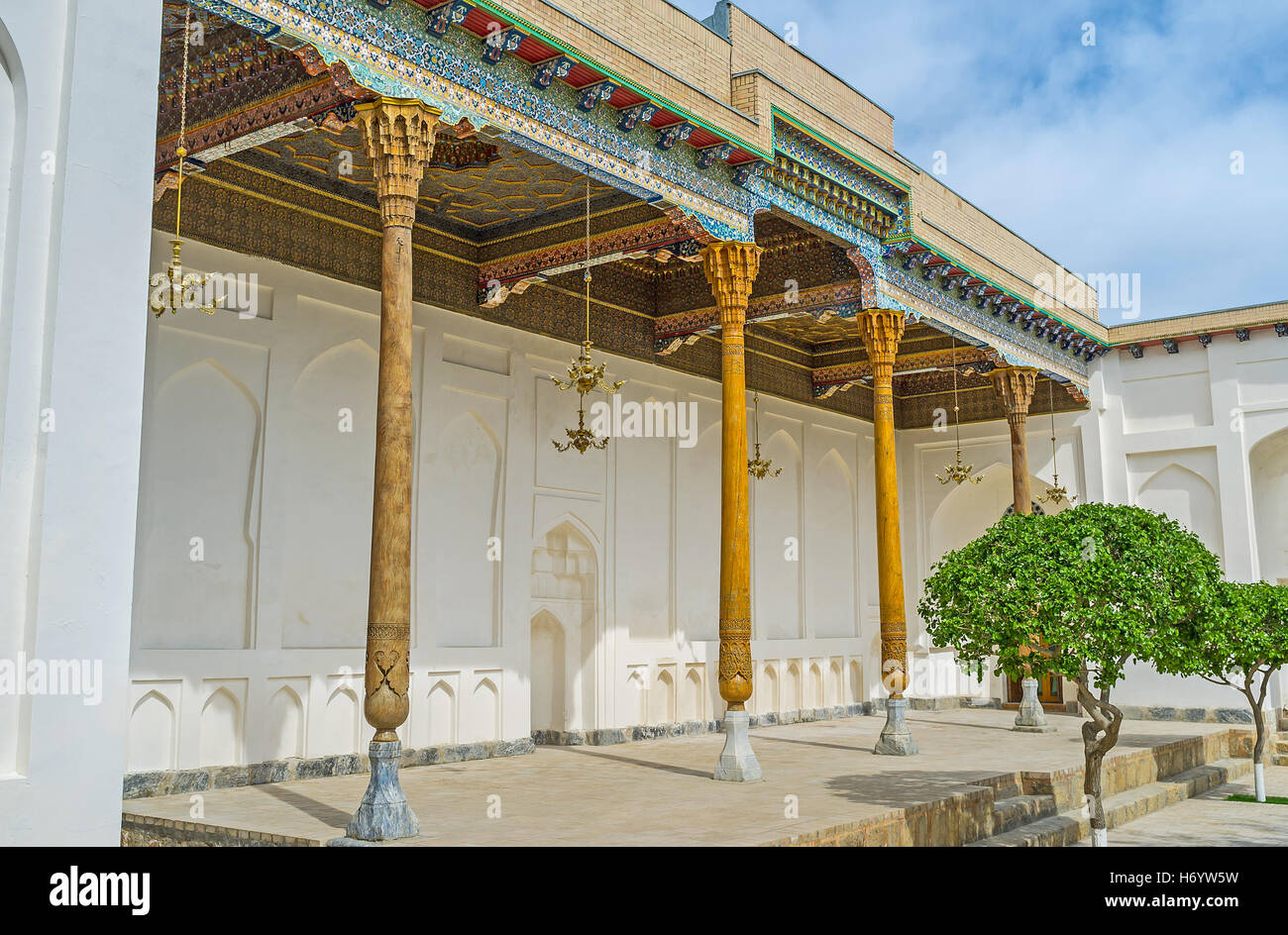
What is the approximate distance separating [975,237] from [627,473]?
5523mm

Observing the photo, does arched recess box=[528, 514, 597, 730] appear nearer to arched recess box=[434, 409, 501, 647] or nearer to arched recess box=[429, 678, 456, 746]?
arched recess box=[434, 409, 501, 647]

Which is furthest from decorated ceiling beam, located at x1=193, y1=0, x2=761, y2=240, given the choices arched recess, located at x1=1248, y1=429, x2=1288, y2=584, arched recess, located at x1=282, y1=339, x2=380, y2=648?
arched recess, located at x1=1248, y1=429, x2=1288, y2=584

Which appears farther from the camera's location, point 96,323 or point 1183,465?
point 1183,465

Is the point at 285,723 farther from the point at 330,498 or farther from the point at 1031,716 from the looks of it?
the point at 1031,716

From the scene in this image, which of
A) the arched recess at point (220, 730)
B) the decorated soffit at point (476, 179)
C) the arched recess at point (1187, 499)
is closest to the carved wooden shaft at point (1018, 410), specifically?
the arched recess at point (1187, 499)

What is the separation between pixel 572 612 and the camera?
1350cm

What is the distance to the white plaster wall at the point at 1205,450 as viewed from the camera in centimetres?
1616

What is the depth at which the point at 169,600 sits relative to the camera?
938 centimetres

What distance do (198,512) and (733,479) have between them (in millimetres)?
4462

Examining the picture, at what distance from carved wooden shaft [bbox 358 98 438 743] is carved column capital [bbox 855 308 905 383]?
20.4 ft
